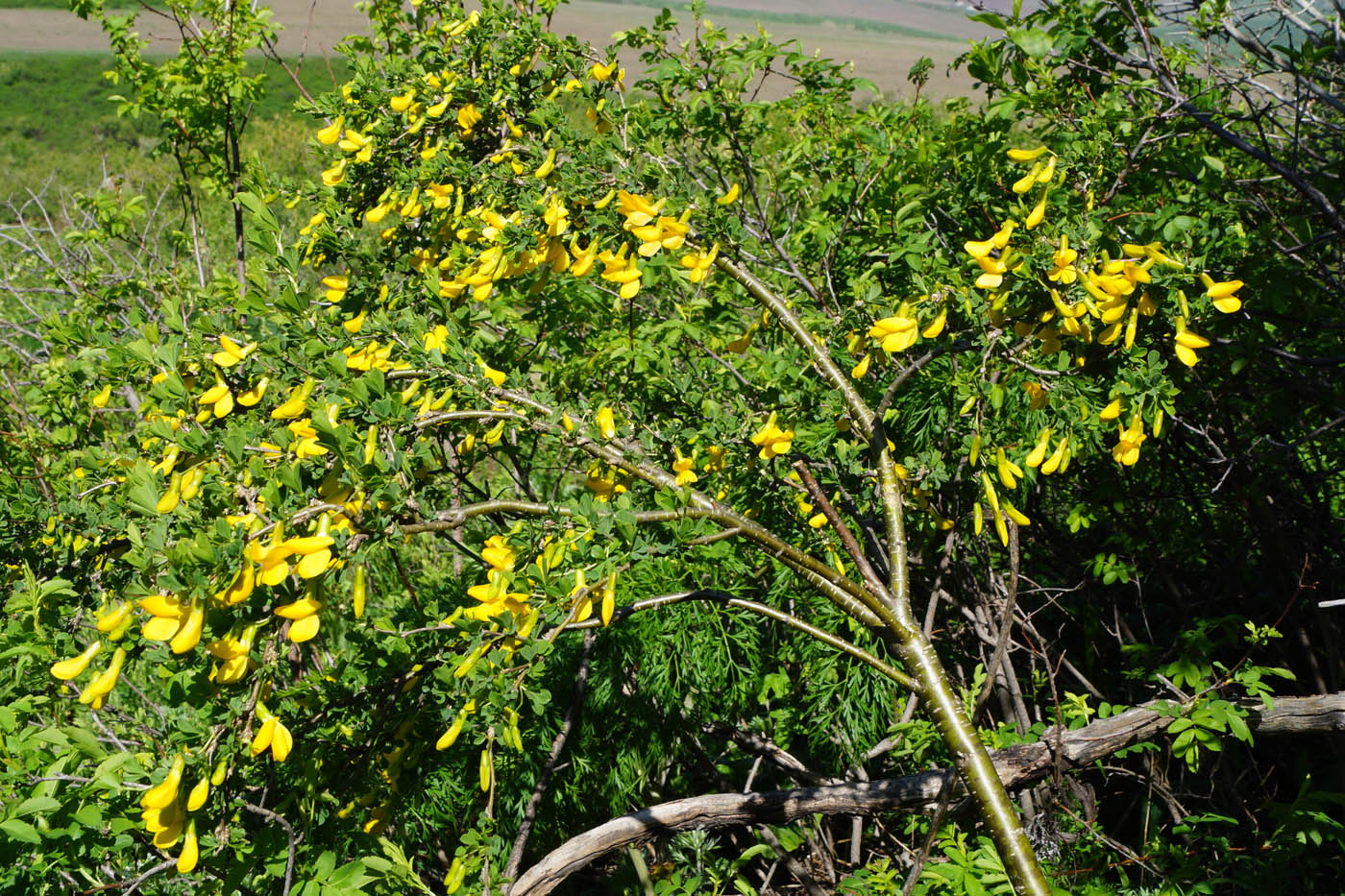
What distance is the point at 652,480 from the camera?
1377 millimetres

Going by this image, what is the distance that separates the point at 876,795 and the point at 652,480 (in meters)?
1.02

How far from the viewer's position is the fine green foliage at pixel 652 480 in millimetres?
1214

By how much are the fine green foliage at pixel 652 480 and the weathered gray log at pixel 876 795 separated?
2.8 inches

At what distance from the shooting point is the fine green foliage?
121 centimetres

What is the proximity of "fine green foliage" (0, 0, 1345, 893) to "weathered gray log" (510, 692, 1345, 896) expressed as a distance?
7 cm

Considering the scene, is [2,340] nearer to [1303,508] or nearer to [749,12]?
[1303,508]

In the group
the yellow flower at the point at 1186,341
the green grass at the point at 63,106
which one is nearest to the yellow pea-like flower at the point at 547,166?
the yellow flower at the point at 1186,341

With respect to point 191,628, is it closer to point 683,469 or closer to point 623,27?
point 683,469

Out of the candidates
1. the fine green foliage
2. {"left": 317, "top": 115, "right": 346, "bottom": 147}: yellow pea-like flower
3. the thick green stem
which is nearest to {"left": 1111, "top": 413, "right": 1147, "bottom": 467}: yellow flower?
the fine green foliage

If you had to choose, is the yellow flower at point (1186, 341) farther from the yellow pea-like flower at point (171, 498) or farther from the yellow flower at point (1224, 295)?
the yellow pea-like flower at point (171, 498)

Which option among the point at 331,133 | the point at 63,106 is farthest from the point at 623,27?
the point at 63,106

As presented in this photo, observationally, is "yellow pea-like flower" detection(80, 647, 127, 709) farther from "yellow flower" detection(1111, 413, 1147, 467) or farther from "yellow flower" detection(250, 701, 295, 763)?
"yellow flower" detection(1111, 413, 1147, 467)

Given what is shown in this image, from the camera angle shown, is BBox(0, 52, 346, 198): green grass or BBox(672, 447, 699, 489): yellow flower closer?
BBox(672, 447, 699, 489): yellow flower

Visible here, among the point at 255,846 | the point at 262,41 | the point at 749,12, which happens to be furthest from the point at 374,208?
the point at 749,12
